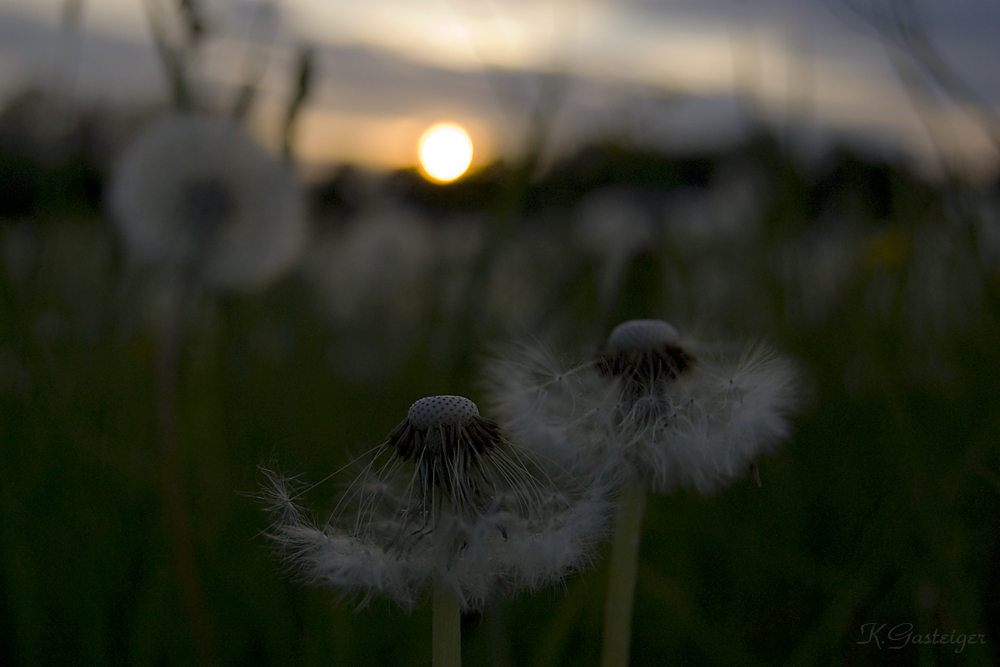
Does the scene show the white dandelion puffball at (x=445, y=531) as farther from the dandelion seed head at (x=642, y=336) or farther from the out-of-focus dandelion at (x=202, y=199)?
the out-of-focus dandelion at (x=202, y=199)

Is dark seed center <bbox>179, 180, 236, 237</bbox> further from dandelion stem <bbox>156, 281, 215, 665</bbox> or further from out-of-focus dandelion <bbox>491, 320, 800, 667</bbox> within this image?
out-of-focus dandelion <bbox>491, 320, 800, 667</bbox>

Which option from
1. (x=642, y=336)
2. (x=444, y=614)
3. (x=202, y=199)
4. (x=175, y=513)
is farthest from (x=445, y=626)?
(x=202, y=199)

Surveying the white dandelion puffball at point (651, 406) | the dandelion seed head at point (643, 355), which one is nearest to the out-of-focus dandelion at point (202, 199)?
the white dandelion puffball at point (651, 406)

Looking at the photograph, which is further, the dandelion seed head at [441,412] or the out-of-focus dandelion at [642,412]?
the out-of-focus dandelion at [642,412]

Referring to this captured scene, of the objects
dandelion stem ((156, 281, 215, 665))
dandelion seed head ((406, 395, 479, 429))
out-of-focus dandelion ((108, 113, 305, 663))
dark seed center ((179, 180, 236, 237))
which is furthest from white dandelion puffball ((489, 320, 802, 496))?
dark seed center ((179, 180, 236, 237))

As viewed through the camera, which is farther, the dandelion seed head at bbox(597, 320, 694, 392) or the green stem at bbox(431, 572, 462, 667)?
the dandelion seed head at bbox(597, 320, 694, 392)

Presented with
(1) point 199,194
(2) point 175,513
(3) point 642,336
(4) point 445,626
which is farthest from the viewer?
(1) point 199,194

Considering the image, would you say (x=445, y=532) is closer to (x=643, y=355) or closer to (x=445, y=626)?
(x=445, y=626)

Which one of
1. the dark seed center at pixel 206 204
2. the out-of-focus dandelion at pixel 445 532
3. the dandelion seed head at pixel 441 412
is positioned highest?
the dark seed center at pixel 206 204
